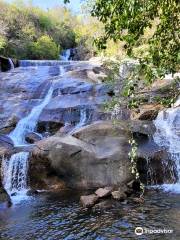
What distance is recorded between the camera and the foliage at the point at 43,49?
51.1 metres

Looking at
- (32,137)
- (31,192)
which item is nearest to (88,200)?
(31,192)

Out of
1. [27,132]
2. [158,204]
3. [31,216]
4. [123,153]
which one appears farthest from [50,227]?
[27,132]

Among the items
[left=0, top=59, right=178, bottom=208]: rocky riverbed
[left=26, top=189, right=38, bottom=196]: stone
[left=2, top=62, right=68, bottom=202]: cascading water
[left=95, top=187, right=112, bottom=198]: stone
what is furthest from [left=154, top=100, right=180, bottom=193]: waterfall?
[left=2, top=62, right=68, bottom=202]: cascading water

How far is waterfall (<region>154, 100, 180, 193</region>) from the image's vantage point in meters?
17.6

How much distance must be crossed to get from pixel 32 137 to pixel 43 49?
31.0 m

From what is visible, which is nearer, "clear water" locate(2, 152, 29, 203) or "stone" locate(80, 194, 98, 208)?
"stone" locate(80, 194, 98, 208)

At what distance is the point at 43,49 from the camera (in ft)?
169

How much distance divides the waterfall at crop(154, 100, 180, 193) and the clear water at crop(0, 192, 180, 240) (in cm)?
266

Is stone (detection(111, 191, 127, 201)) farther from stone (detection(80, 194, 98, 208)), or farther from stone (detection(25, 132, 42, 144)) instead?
stone (detection(25, 132, 42, 144))

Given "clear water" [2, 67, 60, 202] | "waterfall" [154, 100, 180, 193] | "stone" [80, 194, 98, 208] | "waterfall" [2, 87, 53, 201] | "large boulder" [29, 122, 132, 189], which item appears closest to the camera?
"stone" [80, 194, 98, 208]

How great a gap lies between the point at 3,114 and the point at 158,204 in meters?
14.1

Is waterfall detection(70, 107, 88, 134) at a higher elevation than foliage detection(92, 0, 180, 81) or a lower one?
higher

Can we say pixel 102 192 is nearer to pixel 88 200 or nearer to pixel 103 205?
pixel 88 200

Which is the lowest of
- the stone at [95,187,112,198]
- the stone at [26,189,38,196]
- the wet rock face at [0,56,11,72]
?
the stone at [95,187,112,198]
